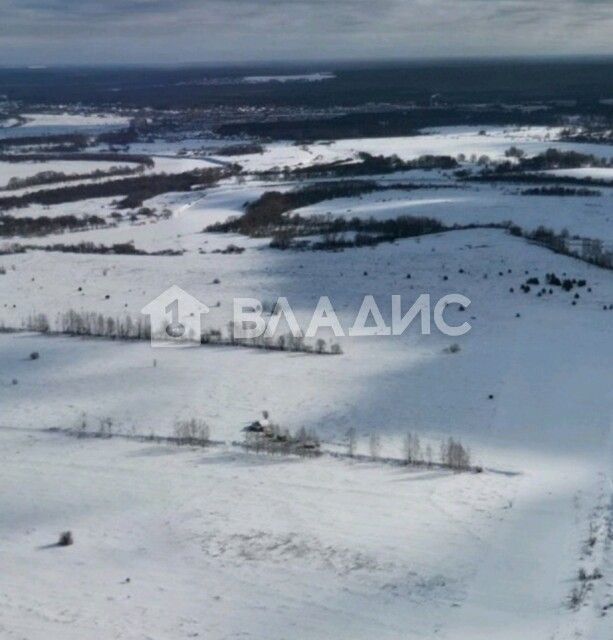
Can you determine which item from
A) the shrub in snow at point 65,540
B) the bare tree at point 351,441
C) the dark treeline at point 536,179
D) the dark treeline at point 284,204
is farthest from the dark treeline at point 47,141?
the shrub in snow at point 65,540

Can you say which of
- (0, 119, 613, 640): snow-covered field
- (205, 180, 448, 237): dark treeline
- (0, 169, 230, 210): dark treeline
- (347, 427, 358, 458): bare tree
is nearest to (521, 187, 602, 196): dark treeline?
(205, 180, 448, 237): dark treeline

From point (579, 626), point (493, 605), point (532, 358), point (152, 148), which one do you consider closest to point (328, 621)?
point (493, 605)

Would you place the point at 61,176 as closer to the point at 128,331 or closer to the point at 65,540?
the point at 128,331

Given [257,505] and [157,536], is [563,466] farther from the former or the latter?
[157,536]

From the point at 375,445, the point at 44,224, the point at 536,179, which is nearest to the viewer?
the point at 375,445

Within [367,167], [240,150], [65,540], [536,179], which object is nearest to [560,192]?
[536,179]

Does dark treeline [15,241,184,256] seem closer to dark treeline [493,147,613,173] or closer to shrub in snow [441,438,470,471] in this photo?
shrub in snow [441,438,470,471]

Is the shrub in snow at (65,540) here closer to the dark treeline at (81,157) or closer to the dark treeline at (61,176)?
the dark treeline at (61,176)
